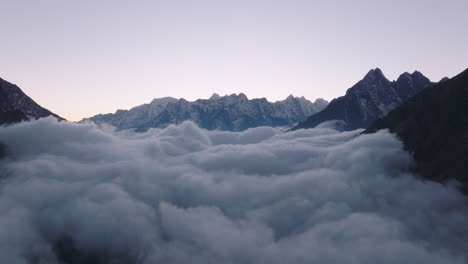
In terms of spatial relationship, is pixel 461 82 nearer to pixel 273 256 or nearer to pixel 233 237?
pixel 273 256

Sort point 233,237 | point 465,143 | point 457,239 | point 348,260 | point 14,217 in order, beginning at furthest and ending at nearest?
point 14,217 < point 233,237 < point 465,143 < point 457,239 < point 348,260

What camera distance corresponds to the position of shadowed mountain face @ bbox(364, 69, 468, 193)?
6457 inches

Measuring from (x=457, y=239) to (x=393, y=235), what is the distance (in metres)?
29.4

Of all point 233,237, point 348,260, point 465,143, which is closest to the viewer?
point 348,260

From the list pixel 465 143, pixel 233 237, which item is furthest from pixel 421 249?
pixel 233 237

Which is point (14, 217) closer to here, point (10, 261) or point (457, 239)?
point (10, 261)

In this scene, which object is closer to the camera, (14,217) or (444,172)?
(444,172)

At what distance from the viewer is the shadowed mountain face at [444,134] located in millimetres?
164000

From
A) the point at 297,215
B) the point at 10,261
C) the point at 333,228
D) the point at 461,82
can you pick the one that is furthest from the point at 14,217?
the point at 461,82

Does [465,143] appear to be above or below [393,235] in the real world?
above

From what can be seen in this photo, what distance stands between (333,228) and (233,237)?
57.4 metres

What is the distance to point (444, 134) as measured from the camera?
17550 cm

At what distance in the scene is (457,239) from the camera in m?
151

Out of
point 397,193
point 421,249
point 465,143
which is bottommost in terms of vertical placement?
point 421,249
